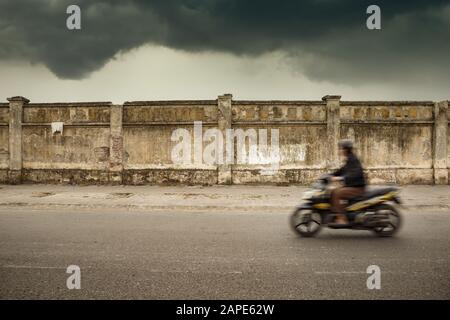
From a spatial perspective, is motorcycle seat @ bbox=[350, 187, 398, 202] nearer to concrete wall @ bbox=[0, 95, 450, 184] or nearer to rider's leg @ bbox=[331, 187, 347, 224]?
rider's leg @ bbox=[331, 187, 347, 224]

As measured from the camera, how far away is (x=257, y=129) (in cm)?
1541

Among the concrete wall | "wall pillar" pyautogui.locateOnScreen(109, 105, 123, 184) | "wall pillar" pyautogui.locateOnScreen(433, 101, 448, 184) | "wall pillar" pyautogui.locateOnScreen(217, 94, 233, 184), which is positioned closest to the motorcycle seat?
the concrete wall

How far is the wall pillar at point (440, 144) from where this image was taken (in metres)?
15.2

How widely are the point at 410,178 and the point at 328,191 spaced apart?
35.3ft

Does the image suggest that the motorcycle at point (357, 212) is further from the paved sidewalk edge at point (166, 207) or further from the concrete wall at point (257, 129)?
the concrete wall at point (257, 129)

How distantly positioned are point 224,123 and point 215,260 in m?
10.7

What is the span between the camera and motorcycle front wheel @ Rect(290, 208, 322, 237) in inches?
261

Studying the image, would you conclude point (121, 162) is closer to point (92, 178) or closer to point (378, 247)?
point (92, 178)

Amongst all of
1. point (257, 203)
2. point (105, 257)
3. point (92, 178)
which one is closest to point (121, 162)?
point (92, 178)

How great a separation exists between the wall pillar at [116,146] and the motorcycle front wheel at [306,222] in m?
10.8

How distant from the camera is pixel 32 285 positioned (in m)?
4.09

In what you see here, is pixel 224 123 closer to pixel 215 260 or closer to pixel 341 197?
pixel 341 197

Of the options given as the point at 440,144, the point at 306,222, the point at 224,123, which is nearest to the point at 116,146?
the point at 224,123
